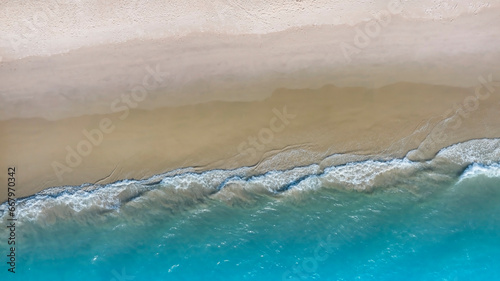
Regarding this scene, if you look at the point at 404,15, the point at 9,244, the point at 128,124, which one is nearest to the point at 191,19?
the point at 128,124

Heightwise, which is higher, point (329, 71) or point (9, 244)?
point (329, 71)

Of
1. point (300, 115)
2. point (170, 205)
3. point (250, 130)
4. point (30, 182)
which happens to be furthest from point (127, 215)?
point (300, 115)

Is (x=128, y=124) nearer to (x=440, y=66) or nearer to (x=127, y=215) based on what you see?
(x=127, y=215)

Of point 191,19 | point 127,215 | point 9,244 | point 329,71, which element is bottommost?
point 9,244
